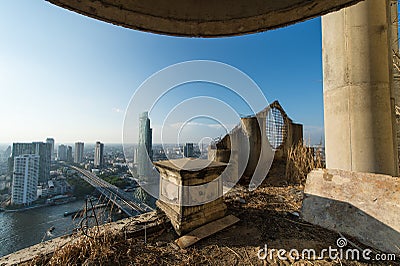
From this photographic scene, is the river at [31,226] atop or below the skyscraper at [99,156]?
below

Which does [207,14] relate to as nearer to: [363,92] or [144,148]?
[144,148]

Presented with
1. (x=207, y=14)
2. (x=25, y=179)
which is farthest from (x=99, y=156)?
(x=207, y=14)

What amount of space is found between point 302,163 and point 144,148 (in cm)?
406

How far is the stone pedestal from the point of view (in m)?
2.11

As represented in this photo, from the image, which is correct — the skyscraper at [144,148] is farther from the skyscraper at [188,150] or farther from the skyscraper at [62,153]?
the skyscraper at [62,153]

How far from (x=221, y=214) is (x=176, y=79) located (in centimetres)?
231

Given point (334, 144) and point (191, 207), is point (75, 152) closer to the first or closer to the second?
point (191, 207)

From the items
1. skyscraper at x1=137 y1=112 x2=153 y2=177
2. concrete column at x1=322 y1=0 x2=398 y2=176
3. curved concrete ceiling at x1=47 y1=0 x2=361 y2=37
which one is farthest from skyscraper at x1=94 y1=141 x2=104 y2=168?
concrete column at x1=322 y1=0 x2=398 y2=176

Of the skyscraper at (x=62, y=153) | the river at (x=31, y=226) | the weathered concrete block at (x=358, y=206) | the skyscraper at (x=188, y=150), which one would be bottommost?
the river at (x=31, y=226)

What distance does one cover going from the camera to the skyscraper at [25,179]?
2.89 metres

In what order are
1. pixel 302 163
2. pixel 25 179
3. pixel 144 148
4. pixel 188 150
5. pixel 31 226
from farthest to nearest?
pixel 302 163, pixel 188 150, pixel 25 179, pixel 144 148, pixel 31 226

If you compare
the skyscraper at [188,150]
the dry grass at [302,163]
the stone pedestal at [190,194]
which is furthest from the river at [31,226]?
the dry grass at [302,163]

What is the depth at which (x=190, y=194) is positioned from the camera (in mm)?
2178

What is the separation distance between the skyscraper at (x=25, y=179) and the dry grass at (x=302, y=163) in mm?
5754
